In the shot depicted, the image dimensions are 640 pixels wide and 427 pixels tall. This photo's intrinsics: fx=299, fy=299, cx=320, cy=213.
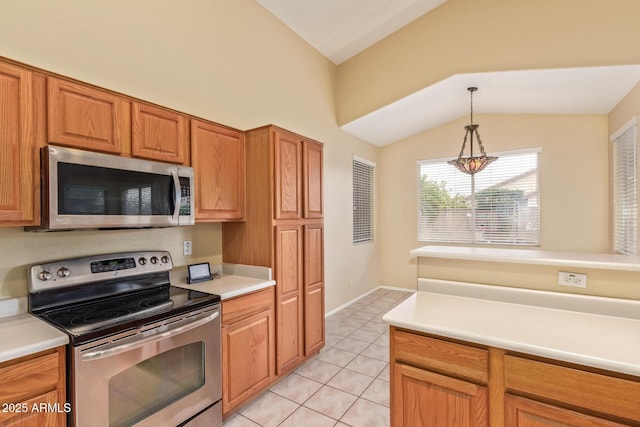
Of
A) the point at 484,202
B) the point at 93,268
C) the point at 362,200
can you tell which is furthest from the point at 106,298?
the point at 484,202

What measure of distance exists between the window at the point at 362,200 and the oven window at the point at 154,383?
11.3 ft

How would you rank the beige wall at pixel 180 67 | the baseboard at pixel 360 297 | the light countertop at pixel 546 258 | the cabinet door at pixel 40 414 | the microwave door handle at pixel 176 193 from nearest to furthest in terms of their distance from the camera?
the cabinet door at pixel 40 414
the light countertop at pixel 546 258
the beige wall at pixel 180 67
the microwave door handle at pixel 176 193
the baseboard at pixel 360 297

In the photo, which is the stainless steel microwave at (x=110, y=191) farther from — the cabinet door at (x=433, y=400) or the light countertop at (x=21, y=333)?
the cabinet door at (x=433, y=400)

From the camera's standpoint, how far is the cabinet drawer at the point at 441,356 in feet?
4.40

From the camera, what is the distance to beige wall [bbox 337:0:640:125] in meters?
2.72

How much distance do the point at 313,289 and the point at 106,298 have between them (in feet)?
5.57

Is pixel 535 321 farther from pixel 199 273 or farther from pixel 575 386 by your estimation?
pixel 199 273

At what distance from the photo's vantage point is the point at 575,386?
115 cm

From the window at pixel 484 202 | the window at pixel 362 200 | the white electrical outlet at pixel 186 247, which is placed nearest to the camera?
the white electrical outlet at pixel 186 247

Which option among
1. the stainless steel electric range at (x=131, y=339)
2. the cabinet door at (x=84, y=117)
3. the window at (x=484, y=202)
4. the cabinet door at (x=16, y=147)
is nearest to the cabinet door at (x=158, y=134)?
the cabinet door at (x=84, y=117)

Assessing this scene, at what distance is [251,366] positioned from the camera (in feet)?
7.43

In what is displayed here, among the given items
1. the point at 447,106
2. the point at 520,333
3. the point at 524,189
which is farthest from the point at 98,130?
the point at 524,189

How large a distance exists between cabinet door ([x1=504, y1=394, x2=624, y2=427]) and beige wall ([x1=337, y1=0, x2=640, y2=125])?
3.13 meters

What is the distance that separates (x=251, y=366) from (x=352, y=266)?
→ 2.84 m
